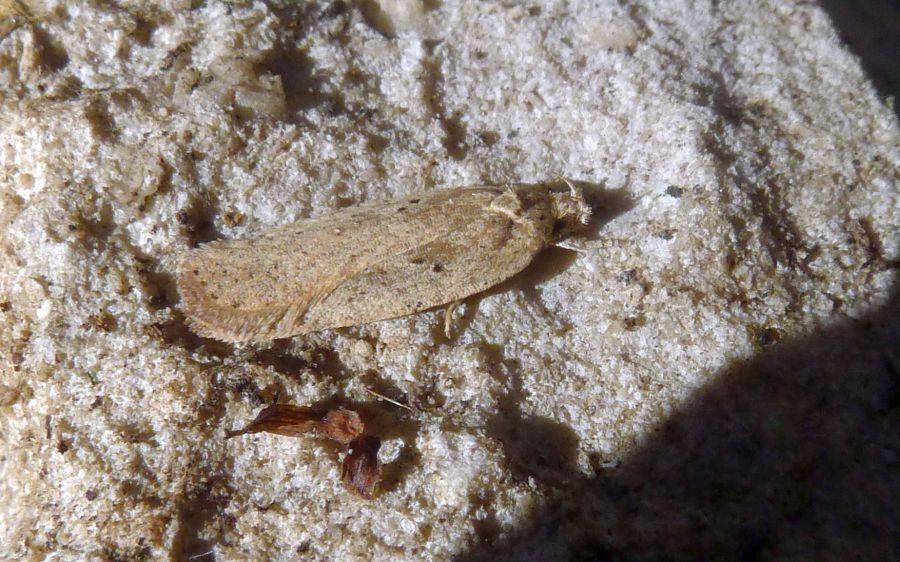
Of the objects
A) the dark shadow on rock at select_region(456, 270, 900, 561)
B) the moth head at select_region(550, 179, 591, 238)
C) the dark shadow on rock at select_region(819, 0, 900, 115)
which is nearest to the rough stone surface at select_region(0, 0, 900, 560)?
the dark shadow on rock at select_region(456, 270, 900, 561)

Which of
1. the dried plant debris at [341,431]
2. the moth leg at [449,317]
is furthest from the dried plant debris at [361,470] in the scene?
the moth leg at [449,317]

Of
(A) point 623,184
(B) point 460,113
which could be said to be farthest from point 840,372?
(B) point 460,113

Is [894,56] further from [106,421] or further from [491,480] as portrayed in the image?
[106,421]

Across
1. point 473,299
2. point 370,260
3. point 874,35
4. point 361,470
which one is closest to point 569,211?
point 473,299

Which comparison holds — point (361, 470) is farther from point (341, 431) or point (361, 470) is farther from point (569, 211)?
point (569, 211)

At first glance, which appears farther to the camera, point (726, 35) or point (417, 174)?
point (726, 35)
